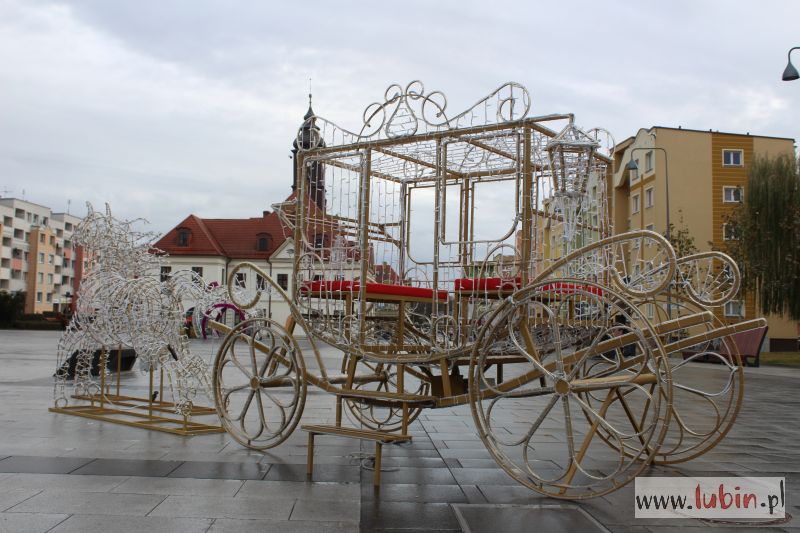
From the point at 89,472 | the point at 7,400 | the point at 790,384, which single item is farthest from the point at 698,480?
the point at 790,384

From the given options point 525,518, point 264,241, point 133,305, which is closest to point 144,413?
point 133,305

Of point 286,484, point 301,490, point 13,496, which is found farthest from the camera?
point 286,484

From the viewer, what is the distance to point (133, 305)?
26.4 ft

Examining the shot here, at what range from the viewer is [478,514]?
4699 mm

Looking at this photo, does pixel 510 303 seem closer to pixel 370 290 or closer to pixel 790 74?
pixel 370 290

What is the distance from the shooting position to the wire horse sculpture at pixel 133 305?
25.9ft

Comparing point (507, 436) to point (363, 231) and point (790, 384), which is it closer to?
point (363, 231)

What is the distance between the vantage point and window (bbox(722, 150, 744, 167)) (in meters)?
38.2

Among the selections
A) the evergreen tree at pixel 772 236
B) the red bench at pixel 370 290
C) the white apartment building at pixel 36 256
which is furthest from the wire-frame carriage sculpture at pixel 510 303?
the white apartment building at pixel 36 256

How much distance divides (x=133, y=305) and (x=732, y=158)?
36.7 m

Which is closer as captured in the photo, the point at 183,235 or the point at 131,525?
the point at 131,525

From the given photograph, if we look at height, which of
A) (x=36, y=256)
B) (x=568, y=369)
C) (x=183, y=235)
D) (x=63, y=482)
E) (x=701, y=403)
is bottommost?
(x=701, y=403)

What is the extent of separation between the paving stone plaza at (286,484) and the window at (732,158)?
33.1m

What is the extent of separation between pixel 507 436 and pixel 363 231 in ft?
10.9
